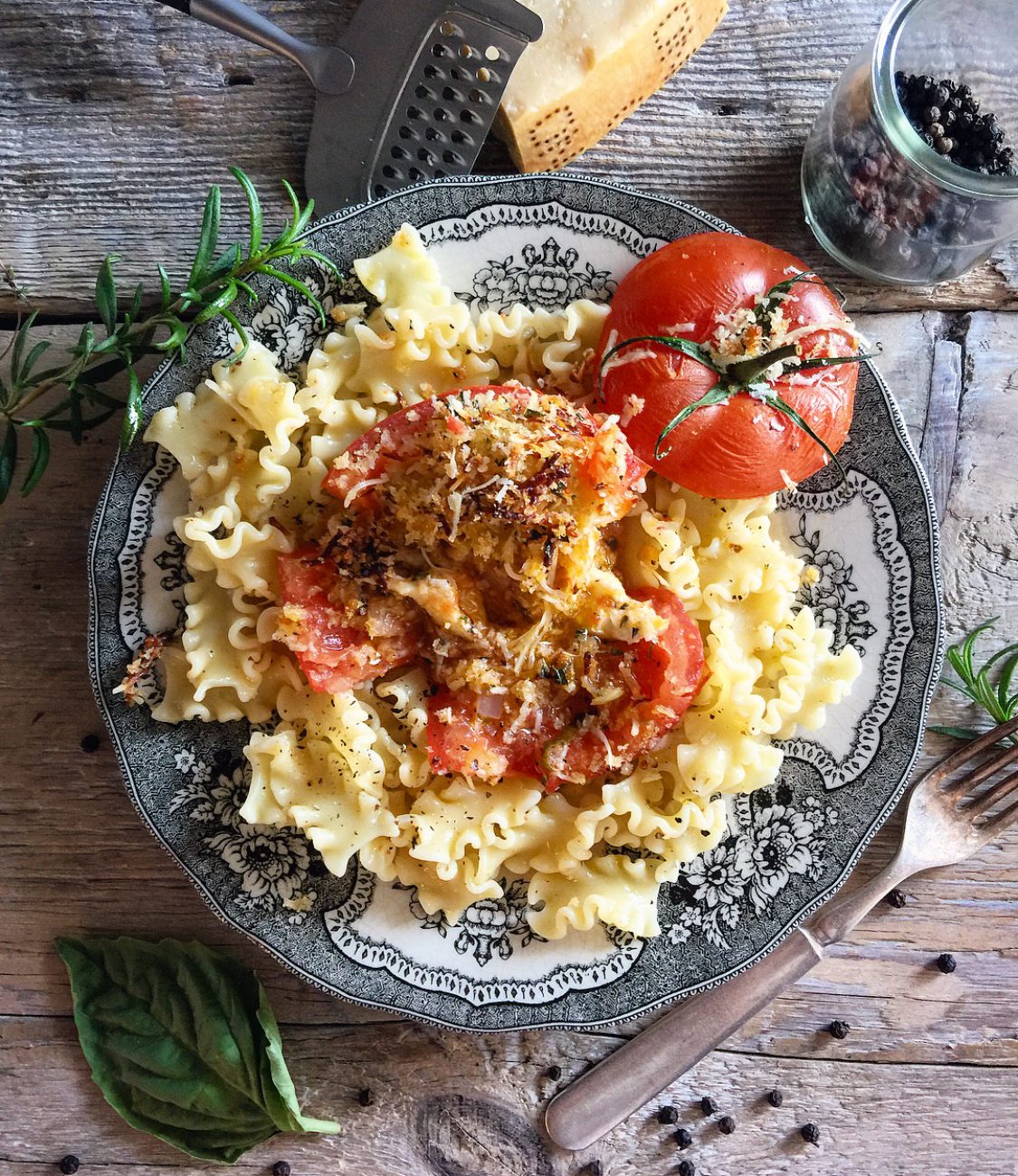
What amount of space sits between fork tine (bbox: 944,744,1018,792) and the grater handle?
9.83 feet

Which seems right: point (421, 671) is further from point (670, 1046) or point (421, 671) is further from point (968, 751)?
point (968, 751)

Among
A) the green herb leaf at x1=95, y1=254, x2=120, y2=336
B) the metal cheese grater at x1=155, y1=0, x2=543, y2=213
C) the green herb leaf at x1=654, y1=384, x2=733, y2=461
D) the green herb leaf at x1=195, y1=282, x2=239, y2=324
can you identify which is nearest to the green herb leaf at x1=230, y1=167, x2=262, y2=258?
the green herb leaf at x1=195, y1=282, x2=239, y2=324

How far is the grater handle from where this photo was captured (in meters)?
2.99

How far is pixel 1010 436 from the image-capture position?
3.42 meters

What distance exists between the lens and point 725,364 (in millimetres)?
2697

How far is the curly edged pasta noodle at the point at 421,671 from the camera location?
9.45ft

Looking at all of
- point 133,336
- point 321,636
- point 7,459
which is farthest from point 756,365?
point 7,459

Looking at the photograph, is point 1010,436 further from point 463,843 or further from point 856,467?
point 463,843

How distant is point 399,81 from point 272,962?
2.87m

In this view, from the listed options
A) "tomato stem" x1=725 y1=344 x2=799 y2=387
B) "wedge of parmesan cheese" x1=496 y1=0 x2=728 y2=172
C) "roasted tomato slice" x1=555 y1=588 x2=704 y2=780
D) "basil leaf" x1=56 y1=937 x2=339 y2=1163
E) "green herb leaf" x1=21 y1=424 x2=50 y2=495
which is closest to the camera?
"tomato stem" x1=725 y1=344 x2=799 y2=387

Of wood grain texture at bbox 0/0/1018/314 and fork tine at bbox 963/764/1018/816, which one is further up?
wood grain texture at bbox 0/0/1018/314

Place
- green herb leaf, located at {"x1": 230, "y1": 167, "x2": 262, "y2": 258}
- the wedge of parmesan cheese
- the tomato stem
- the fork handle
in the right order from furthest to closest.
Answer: the fork handle → the wedge of parmesan cheese → green herb leaf, located at {"x1": 230, "y1": 167, "x2": 262, "y2": 258} → the tomato stem

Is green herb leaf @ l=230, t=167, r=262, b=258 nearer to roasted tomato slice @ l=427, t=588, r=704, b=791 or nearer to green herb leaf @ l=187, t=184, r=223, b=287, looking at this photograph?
green herb leaf @ l=187, t=184, r=223, b=287

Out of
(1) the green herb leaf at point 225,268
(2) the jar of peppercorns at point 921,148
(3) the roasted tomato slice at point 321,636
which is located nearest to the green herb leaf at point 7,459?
Result: (1) the green herb leaf at point 225,268
